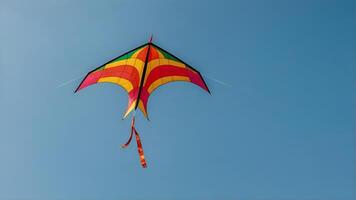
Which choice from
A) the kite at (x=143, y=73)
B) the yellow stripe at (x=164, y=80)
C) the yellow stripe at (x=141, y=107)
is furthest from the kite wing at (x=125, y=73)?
the yellow stripe at (x=164, y=80)

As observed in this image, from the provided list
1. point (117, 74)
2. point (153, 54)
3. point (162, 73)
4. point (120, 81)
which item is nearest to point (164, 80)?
point (162, 73)

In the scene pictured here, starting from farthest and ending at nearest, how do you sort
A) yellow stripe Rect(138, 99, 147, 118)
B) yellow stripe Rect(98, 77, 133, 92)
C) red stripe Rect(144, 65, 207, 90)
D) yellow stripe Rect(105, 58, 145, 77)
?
yellow stripe Rect(98, 77, 133, 92)
red stripe Rect(144, 65, 207, 90)
yellow stripe Rect(105, 58, 145, 77)
yellow stripe Rect(138, 99, 147, 118)

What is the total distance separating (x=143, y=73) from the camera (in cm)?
1134

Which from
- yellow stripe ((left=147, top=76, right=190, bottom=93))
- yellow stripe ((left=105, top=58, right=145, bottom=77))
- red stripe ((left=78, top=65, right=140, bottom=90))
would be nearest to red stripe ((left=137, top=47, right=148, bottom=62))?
yellow stripe ((left=105, top=58, right=145, bottom=77))

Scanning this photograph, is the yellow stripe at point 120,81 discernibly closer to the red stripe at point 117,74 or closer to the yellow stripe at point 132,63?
the red stripe at point 117,74

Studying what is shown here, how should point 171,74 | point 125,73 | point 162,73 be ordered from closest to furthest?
point 125,73 → point 162,73 → point 171,74

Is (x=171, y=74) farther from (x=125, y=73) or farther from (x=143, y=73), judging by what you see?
(x=125, y=73)

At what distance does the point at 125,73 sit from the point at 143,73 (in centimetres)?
90

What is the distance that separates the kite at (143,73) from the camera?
36.6ft

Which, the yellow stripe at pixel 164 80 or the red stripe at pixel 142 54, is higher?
the red stripe at pixel 142 54

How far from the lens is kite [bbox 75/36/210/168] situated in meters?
11.1

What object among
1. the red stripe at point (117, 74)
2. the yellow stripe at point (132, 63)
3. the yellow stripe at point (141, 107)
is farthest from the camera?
the red stripe at point (117, 74)

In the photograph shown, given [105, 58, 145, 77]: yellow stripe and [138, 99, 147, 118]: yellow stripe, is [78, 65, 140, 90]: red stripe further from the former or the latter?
[138, 99, 147, 118]: yellow stripe

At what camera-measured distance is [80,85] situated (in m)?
11.5
